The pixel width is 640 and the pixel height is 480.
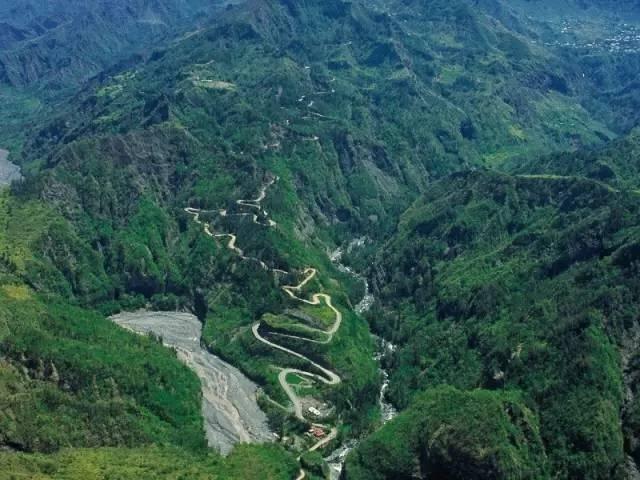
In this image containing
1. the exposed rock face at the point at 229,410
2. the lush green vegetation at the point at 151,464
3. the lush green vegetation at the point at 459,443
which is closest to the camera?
the lush green vegetation at the point at 151,464

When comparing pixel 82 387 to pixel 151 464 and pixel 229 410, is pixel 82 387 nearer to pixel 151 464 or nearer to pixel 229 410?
pixel 151 464

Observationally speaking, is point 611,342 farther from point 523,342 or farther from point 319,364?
point 319,364

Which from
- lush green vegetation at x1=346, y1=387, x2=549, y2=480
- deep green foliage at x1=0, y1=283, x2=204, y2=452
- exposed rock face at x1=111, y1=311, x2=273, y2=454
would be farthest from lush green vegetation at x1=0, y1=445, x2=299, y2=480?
lush green vegetation at x1=346, y1=387, x2=549, y2=480

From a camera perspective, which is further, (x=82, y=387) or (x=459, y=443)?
(x=82, y=387)

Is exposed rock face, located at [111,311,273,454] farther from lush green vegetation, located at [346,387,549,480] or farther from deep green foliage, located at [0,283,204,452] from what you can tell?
lush green vegetation, located at [346,387,549,480]

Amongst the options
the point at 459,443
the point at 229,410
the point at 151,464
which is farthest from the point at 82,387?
the point at 459,443

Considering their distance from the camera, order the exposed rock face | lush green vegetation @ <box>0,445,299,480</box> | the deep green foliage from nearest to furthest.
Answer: lush green vegetation @ <box>0,445,299,480</box> < the deep green foliage < the exposed rock face

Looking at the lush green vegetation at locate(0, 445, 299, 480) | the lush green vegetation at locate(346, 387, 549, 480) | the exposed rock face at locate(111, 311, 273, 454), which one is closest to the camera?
the lush green vegetation at locate(0, 445, 299, 480)

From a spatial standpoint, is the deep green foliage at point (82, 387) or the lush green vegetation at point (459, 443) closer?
the lush green vegetation at point (459, 443)

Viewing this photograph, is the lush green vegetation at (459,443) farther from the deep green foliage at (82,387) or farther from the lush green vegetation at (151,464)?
the deep green foliage at (82,387)

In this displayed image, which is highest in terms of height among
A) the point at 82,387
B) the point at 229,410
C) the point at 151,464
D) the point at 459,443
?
the point at 82,387

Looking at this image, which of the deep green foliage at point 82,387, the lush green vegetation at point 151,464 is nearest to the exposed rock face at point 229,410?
the deep green foliage at point 82,387

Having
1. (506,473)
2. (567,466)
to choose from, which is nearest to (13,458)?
(506,473)
